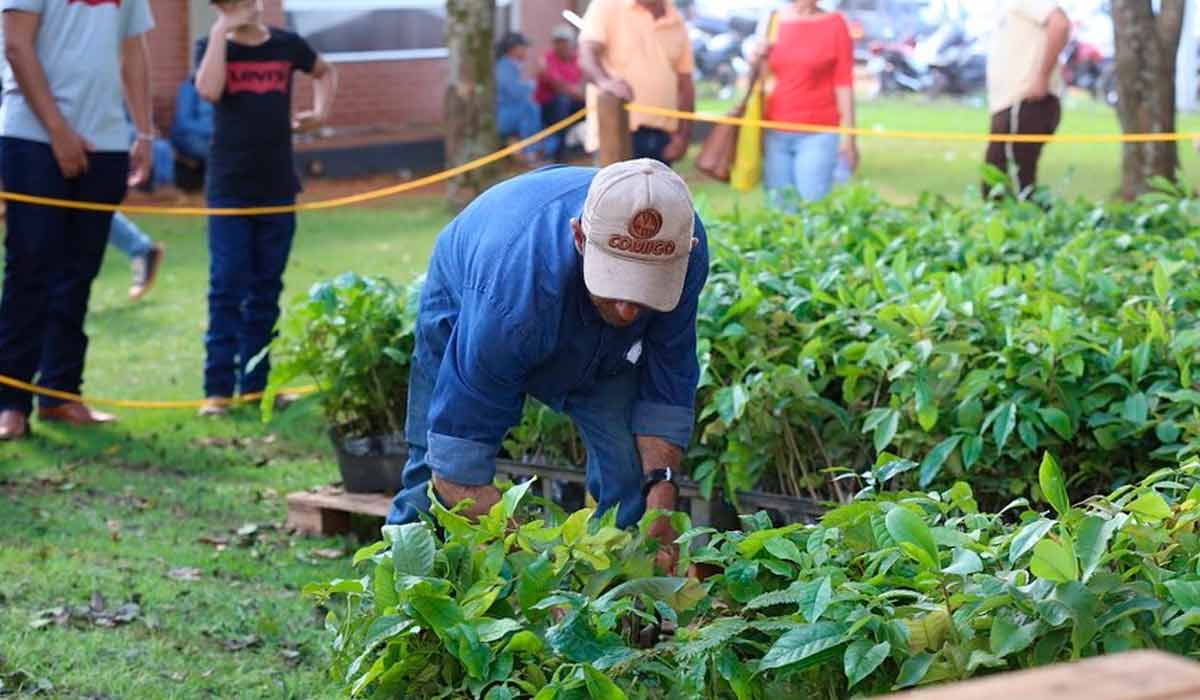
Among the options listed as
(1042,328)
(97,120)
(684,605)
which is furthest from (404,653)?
(97,120)

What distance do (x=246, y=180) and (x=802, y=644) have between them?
548 cm

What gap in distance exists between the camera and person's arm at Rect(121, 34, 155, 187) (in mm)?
7863

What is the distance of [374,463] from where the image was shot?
21.1 ft

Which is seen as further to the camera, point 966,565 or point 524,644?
point 524,644

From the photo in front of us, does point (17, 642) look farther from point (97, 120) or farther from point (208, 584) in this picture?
point (97, 120)

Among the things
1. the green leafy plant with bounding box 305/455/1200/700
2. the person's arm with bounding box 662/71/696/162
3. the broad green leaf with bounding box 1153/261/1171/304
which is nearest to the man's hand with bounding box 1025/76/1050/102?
the person's arm with bounding box 662/71/696/162

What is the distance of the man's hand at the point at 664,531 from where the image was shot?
3805 mm

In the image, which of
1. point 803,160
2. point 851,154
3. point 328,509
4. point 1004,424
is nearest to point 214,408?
point 328,509

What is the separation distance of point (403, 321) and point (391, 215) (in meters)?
10.1

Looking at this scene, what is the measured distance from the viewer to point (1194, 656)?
9.56 feet

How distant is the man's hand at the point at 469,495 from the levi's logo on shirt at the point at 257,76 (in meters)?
4.35

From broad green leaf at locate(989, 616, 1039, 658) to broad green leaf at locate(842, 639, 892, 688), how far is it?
170 mm

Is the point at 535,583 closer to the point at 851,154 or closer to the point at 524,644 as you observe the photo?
the point at 524,644

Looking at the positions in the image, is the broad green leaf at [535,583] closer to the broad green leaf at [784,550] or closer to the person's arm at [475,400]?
the broad green leaf at [784,550]
